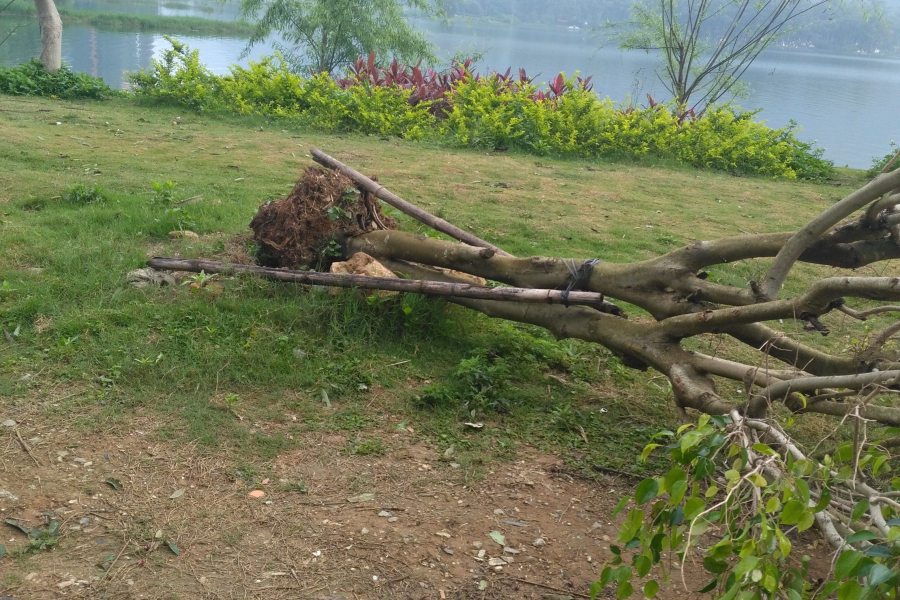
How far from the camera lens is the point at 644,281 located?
168 inches

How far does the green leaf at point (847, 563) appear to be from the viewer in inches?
59.5

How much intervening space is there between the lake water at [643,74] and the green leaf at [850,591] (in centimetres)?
1419

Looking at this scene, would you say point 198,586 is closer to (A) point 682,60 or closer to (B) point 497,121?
(B) point 497,121

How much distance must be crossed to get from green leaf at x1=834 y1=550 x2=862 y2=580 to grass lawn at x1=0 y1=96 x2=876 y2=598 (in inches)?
59.0

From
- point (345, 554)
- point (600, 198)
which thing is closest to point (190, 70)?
point (600, 198)

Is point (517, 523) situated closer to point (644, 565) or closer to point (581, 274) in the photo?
point (644, 565)

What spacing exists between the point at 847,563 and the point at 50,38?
50.0 feet

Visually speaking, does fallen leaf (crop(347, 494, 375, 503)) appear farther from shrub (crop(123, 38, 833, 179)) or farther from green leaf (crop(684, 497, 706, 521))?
shrub (crop(123, 38, 833, 179))

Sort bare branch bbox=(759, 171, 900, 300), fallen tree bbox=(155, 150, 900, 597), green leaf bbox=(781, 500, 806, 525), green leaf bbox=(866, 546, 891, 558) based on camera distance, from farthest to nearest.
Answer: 1. bare branch bbox=(759, 171, 900, 300)
2. fallen tree bbox=(155, 150, 900, 597)
3. green leaf bbox=(781, 500, 806, 525)
4. green leaf bbox=(866, 546, 891, 558)

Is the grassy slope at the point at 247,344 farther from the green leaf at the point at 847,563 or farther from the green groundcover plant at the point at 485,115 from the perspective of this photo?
the green groundcover plant at the point at 485,115

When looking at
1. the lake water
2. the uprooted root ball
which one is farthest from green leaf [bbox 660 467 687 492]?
the lake water

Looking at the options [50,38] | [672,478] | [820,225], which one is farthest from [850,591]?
[50,38]

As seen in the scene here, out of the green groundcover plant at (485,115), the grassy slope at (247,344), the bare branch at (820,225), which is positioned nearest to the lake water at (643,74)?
the green groundcover plant at (485,115)

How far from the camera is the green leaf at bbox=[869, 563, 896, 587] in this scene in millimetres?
1416
